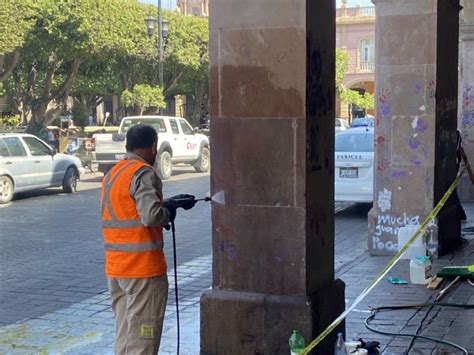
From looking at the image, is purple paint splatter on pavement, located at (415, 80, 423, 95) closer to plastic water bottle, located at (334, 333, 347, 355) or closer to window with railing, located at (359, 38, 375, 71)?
plastic water bottle, located at (334, 333, 347, 355)

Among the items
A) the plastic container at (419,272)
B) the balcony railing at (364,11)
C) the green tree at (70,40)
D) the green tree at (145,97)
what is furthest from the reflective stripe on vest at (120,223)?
the balcony railing at (364,11)

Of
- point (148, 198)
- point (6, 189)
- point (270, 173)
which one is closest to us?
point (148, 198)

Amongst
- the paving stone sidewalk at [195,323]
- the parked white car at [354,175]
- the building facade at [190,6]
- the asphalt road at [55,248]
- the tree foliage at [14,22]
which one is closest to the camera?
the paving stone sidewalk at [195,323]

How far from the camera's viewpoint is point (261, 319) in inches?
203

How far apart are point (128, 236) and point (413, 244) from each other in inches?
206

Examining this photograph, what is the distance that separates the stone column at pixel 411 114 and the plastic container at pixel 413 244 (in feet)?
0.37

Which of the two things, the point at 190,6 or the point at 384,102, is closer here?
the point at 384,102

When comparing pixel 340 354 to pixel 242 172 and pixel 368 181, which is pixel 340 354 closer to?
pixel 242 172

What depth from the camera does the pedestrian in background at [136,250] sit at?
452 cm

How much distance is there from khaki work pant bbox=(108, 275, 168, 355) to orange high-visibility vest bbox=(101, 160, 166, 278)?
0.21 feet

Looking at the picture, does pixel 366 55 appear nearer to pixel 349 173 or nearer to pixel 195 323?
pixel 349 173

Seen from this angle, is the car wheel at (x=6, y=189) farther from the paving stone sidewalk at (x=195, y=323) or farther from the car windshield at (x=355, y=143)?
the paving stone sidewalk at (x=195, y=323)

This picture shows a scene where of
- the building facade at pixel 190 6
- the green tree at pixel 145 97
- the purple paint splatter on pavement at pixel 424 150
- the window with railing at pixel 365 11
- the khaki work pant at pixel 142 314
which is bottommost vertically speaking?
the khaki work pant at pixel 142 314

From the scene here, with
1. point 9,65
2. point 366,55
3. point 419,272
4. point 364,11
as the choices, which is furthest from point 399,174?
point 364,11
